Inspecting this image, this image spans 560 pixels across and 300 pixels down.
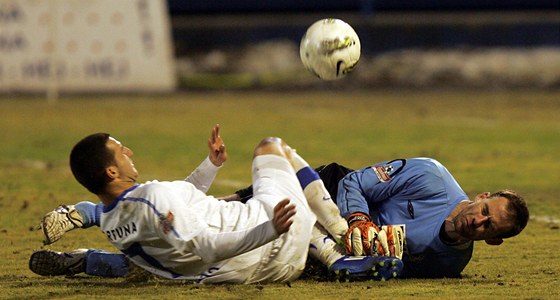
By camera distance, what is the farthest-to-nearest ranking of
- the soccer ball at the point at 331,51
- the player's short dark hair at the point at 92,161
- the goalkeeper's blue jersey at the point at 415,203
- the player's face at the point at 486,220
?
the soccer ball at the point at 331,51
the goalkeeper's blue jersey at the point at 415,203
the player's face at the point at 486,220
the player's short dark hair at the point at 92,161

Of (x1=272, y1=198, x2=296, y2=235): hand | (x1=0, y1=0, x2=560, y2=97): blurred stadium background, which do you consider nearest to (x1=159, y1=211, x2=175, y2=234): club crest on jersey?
(x1=272, y1=198, x2=296, y2=235): hand

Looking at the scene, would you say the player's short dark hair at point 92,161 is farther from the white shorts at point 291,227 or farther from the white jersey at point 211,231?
the white shorts at point 291,227

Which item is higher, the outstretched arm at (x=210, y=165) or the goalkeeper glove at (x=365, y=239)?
the outstretched arm at (x=210, y=165)

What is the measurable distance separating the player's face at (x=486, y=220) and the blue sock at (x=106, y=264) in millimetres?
1922

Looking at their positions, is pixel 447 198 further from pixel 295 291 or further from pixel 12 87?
pixel 12 87

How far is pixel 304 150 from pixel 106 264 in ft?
24.5

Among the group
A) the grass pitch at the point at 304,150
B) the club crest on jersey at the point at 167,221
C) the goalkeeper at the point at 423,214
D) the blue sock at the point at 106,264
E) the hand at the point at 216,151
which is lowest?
the grass pitch at the point at 304,150

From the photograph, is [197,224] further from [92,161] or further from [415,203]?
[415,203]

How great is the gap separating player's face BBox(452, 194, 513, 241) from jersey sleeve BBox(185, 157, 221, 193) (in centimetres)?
158

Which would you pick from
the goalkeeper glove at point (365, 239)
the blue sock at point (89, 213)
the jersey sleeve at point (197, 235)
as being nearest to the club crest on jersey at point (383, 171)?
the goalkeeper glove at point (365, 239)

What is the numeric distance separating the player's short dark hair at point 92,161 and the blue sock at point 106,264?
736 mm

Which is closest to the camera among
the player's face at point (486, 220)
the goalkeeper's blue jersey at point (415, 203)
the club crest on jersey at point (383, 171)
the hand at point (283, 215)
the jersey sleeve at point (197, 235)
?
the hand at point (283, 215)

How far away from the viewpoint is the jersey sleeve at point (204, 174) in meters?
6.74

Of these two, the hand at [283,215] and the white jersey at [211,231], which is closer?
the hand at [283,215]
